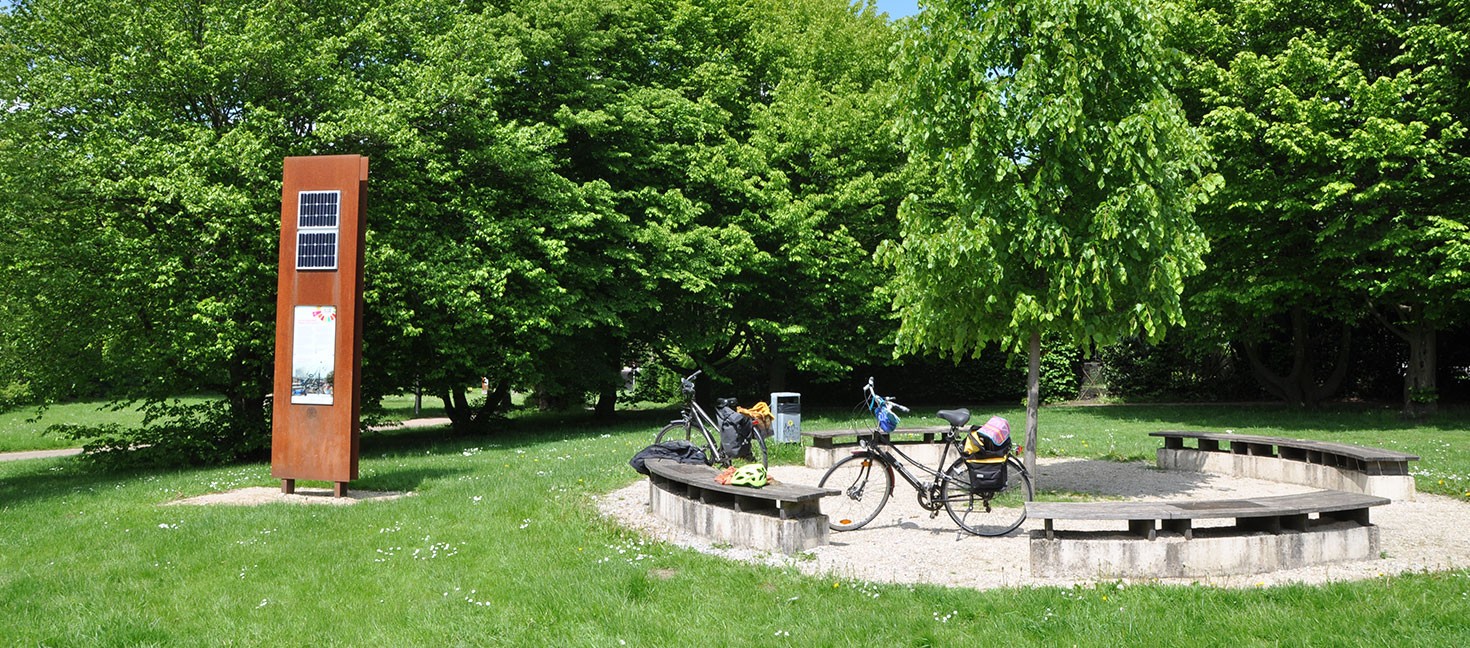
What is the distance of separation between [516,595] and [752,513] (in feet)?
6.52

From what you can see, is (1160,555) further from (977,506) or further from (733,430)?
(733,430)

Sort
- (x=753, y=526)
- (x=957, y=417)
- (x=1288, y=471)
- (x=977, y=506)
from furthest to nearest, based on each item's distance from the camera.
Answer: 1. (x=1288, y=471)
2. (x=977, y=506)
3. (x=957, y=417)
4. (x=753, y=526)

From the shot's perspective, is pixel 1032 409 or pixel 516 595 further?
pixel 1032 409

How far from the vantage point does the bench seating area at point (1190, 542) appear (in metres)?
6.17

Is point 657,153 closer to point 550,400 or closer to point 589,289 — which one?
point 589,289

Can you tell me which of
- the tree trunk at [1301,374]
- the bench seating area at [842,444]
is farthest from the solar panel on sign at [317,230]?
the tree trunk at [1301,374]

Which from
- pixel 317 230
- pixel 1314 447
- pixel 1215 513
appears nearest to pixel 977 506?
pixel 1215 513

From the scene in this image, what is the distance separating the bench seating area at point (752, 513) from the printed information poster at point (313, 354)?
174 inches

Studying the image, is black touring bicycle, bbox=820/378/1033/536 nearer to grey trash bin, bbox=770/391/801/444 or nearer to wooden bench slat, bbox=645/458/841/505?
wooden bench slat, bbox=645/458/841/505

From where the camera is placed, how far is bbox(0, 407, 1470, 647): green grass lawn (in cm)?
500

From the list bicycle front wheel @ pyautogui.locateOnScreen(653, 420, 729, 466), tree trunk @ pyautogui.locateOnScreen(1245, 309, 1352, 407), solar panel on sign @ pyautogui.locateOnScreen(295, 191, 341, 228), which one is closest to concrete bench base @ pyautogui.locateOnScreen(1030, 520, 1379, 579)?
bicycle front wheel @ pyautogui.locateOnScreen(653, 420, 729, 466)

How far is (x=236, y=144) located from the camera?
14789 mm

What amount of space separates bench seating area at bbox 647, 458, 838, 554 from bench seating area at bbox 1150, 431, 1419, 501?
5.99 meters

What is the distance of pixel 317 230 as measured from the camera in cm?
1051
